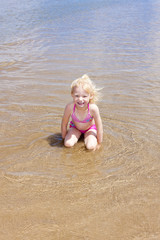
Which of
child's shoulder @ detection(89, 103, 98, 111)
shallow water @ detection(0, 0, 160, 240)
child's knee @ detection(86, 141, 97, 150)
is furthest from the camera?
child's shoulder @ detection(89, 103, 98, 111)

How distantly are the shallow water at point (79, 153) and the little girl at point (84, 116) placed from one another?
0.43 feet

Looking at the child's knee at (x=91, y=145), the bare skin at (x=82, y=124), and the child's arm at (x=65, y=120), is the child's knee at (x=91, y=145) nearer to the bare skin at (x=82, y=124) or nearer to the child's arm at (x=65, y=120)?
the bare skin at (x=82, y=124)

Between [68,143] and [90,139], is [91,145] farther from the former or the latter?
[68,143]

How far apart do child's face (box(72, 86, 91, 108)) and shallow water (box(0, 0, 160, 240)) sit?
0.54 m

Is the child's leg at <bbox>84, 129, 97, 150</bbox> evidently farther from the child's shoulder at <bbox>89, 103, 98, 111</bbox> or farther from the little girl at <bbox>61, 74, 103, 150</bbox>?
the child's shoulder at <bbox>89, 103, 98, 111</bbox>

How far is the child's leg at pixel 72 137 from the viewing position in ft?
11.9

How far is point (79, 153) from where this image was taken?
11.5 ft

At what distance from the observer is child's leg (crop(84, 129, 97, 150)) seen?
3.55 m

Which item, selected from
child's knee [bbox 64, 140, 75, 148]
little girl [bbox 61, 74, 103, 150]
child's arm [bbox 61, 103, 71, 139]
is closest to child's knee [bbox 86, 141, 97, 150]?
little girl [bbox 61, 74, 103, 150]

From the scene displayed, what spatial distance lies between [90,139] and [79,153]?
11.0 inches

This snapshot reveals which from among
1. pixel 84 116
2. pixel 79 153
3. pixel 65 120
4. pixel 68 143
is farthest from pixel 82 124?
pixel 79 153

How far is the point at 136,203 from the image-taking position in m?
2.52

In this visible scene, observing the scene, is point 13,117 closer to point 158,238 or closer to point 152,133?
point 152,133

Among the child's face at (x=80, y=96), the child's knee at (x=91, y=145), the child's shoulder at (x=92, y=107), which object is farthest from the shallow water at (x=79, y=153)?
the child's face at (x=80, y=96)
